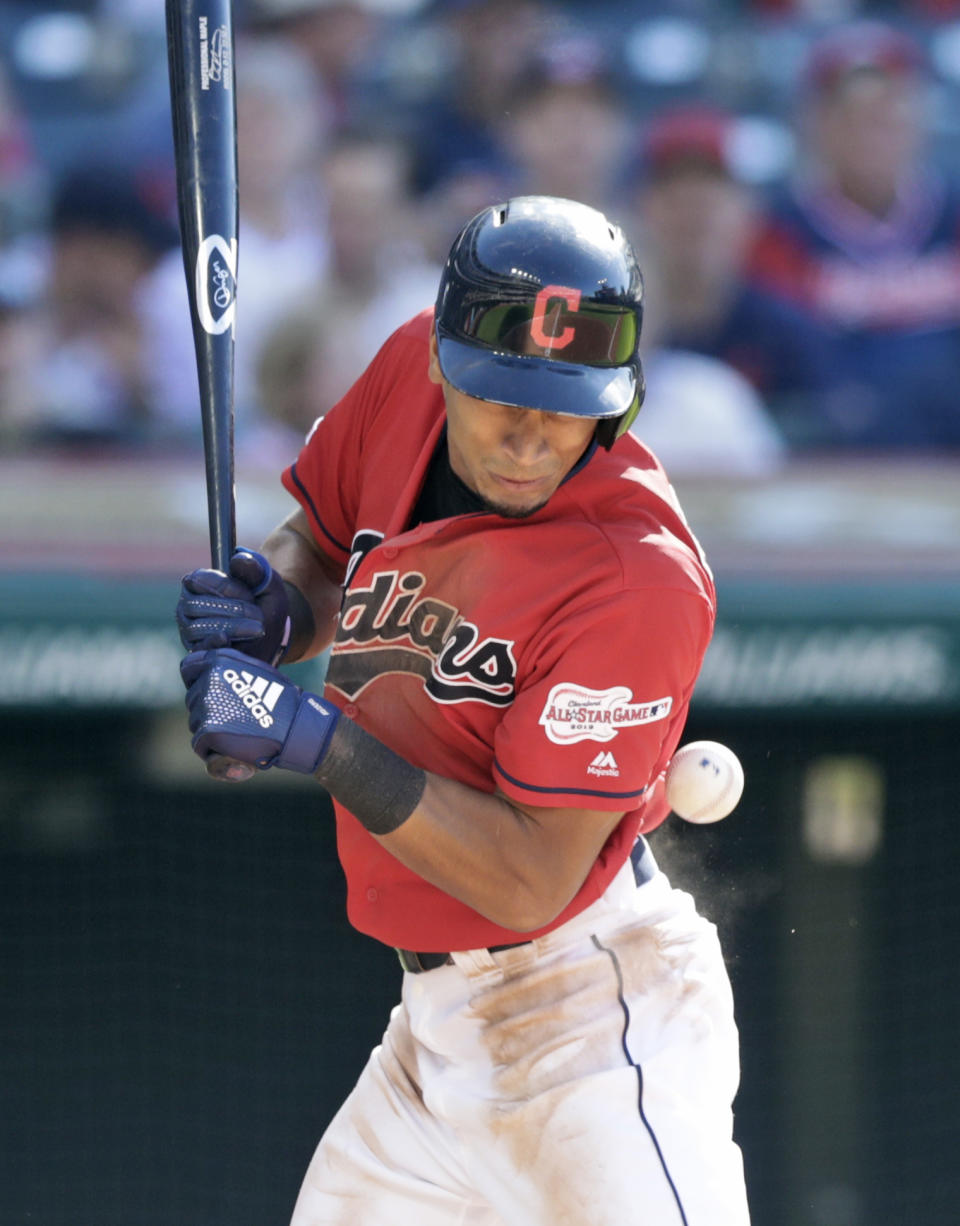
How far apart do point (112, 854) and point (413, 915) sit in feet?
6.40

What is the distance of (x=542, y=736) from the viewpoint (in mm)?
1845

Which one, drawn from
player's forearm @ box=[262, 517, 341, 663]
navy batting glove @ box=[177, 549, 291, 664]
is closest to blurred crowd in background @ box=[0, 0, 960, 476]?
player's forearm @ box=[262, 517, 341, 663]

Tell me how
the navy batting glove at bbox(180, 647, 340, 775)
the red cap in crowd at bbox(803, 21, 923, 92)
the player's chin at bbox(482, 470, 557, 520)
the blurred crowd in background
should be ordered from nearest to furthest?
the navy batting glove at bbox(180, 647, 340, 775)
the player's chin at bbox(482, 470, 557, 520)
the blurred crowd in background
the red cap in crowd at bbox(803, 21, 923, 92)

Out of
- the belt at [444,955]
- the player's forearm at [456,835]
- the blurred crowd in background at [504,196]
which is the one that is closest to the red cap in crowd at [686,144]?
the blurred crowd in background at [504,196]

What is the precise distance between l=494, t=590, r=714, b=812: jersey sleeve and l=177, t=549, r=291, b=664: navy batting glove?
35 cm

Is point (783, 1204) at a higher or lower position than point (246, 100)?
lower

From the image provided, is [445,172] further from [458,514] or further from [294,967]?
[458,514]

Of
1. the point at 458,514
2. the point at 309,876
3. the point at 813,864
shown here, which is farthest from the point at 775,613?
the point at 458,514

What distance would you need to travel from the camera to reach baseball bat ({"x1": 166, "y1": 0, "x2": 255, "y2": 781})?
2.16 meters

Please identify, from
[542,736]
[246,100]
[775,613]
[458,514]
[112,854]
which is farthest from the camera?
[246,100]

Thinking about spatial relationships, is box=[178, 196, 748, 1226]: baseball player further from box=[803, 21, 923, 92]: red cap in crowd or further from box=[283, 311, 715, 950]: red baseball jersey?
box=[803, 21, 923, 92]: red cap in crowd

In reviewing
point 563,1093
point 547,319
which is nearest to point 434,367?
point 547,319

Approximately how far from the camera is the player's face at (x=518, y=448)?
1871 millimetres

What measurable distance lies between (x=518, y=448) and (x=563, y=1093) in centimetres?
77
